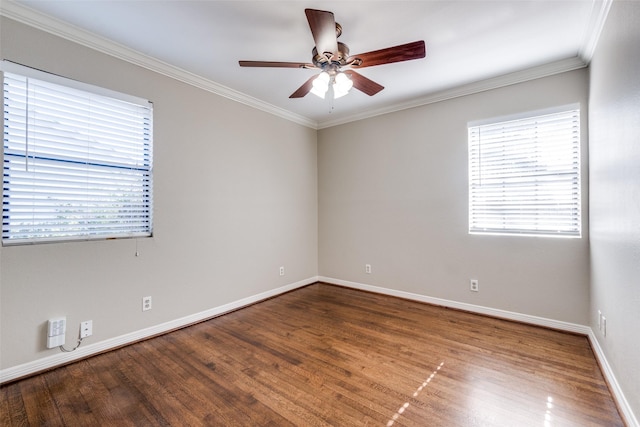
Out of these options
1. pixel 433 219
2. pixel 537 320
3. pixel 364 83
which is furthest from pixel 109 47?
pixel 537 320

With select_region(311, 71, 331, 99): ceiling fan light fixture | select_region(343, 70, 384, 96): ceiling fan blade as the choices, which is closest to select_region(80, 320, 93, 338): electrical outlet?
select_region(311, 71, 331, 99): ceiling fan light fixture

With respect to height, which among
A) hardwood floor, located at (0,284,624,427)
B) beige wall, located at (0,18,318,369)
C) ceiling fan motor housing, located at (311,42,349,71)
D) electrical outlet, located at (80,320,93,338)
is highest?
ceiling fan motor housing, located at (311,42,349,71)

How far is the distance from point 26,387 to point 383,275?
11.7ft

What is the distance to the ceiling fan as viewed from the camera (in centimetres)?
164

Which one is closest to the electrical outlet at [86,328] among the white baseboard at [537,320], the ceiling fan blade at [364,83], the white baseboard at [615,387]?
the ceiling fan blade at [364,83]

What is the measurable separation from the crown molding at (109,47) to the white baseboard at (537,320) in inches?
117

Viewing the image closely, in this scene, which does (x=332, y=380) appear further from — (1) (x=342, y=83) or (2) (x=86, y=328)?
(1) (x=342, y=83)

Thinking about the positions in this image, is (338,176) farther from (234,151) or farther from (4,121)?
(4,121)

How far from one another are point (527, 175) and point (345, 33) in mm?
2337

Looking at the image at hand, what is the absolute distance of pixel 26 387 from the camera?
74.5 inches

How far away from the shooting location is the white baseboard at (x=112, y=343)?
1.98 m

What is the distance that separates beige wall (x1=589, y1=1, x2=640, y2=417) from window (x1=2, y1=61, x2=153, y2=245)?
3.50 m

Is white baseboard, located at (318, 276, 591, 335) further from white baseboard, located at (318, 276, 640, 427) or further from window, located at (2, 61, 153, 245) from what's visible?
window, located at (2, 61, 153, 245)

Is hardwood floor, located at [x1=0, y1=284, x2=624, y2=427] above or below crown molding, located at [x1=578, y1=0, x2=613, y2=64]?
below
